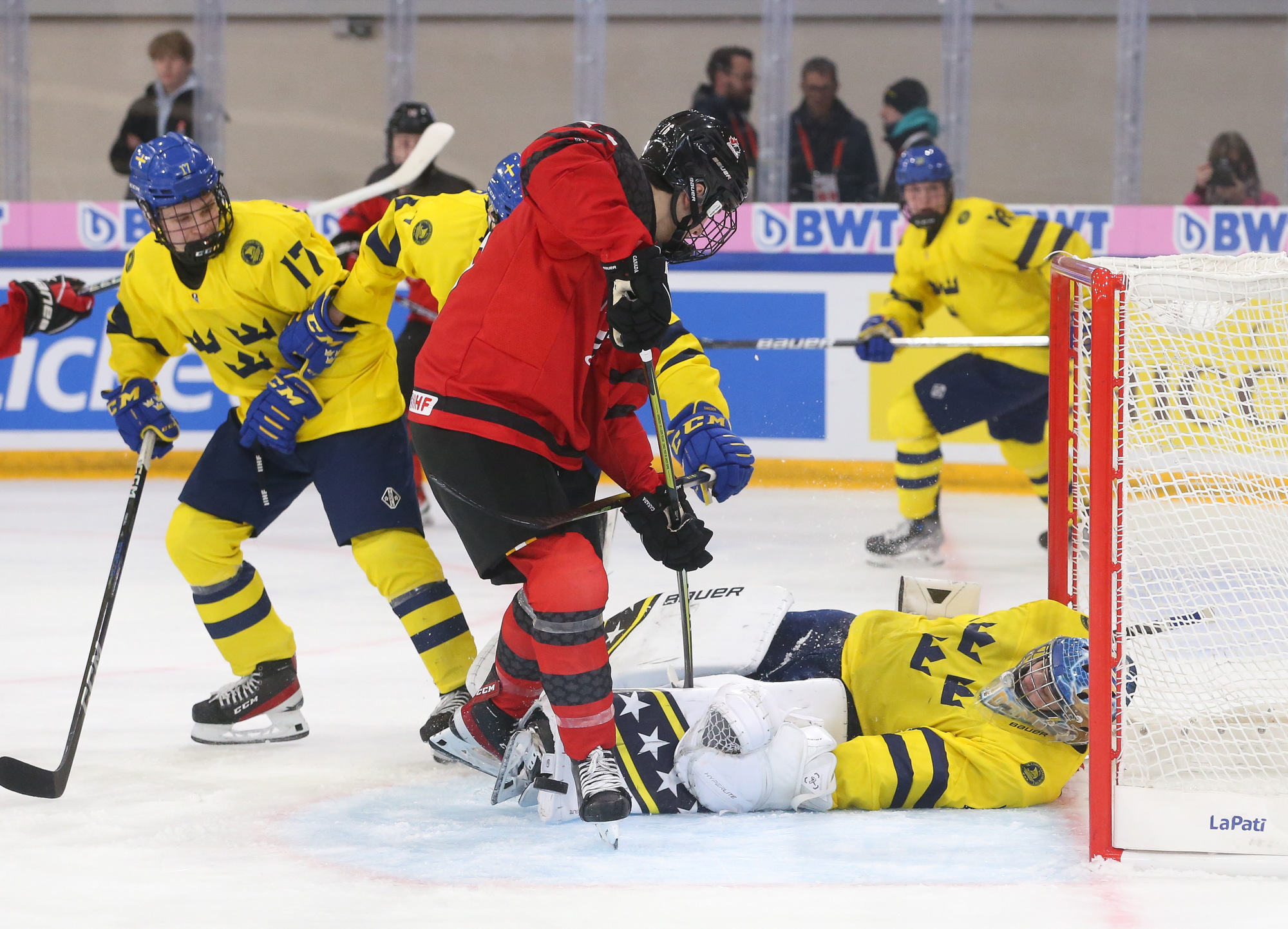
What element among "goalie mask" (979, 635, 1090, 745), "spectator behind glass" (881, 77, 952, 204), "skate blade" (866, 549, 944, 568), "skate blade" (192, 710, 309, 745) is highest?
"spectator behind glass" (881, 77, 952, 204)

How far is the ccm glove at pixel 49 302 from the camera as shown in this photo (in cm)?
295

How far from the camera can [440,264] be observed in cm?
262

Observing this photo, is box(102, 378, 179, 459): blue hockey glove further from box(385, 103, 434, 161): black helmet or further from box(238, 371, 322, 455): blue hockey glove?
box(385, 103, 434, 161): black helmet

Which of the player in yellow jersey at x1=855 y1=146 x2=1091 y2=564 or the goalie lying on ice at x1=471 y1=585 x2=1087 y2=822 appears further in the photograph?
the player in yellow jersey at x1=855 y1=146 x2=1091 y2=564

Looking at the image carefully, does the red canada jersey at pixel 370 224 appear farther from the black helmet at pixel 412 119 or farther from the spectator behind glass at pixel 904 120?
the spectator behind glass at pixel 904 120

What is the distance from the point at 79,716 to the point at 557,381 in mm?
1033

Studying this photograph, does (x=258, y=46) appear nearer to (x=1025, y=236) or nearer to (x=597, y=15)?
(x=597, y=15)

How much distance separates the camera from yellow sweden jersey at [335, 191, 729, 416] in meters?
2.42

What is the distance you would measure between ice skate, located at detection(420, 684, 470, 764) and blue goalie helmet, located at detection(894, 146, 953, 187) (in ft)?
8.80

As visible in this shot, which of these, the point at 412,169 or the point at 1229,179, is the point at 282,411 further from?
the point at 1229,179

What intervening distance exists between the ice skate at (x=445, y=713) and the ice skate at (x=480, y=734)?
3.1 inches

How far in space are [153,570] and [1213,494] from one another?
121 inches

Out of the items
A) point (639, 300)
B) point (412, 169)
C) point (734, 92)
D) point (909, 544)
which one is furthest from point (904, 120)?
point (639, 300)

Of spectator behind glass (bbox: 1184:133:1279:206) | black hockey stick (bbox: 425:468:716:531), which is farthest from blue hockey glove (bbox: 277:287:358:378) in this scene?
spectator behind glass (bbox: 1184:133:1279:206)
